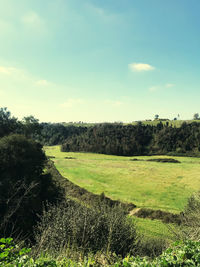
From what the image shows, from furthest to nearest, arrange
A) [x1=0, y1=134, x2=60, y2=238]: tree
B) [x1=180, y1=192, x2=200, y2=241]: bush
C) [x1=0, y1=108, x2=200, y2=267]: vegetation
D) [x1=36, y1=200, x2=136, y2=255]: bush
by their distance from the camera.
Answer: [x1=0, y1=134, x2=60, y2=238]: tree
[x1=180, y1=192, x2=200, y2=241]: bush
[x1=36, y1=200, x2=136, y2=255]: bush
[x1=0, y1=108, x2=200, y2=267]: vegetation

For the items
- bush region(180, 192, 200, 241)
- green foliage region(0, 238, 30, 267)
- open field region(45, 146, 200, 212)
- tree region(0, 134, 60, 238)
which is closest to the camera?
green foliage region(0, 238, 30, 267)

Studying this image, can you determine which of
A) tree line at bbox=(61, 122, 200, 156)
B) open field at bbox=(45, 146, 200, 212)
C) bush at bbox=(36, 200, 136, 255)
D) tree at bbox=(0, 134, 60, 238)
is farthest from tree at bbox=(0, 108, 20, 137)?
tree line at bbox=(61, 122, 200, 156)

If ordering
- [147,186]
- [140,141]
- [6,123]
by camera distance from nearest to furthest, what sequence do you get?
[6,123]
[147,186]
[140,141]

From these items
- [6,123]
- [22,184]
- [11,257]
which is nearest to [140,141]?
[6,123]

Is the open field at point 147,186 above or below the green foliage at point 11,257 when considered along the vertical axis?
below

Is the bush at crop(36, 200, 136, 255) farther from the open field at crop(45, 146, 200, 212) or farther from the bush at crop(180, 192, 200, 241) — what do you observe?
the open field at crop(45, 146, 200, 212)

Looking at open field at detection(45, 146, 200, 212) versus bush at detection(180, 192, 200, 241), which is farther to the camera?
open field at detection(45, 146, 200, 212)

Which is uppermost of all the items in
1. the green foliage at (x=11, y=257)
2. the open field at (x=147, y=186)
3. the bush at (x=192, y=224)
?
the green foliage at (x=11, y=257)

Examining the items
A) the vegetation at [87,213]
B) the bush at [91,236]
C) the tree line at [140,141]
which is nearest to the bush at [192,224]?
the vegetation at [87,213]

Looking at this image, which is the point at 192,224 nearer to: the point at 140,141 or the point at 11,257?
the point at 11,257

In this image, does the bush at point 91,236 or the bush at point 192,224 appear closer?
the bush at point 91,236

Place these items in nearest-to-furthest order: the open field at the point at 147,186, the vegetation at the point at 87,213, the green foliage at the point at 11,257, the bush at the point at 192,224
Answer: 1. the green foliage at the point at 11,257
2. the vegetation at the point at 87,213
3. the bush at the point at 192,224
4. the open field at the point at 147,186

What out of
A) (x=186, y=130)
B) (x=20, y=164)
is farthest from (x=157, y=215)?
(x=186, y=130)

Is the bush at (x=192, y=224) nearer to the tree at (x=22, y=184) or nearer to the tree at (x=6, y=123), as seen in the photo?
the tree at (x=22, y=184)
